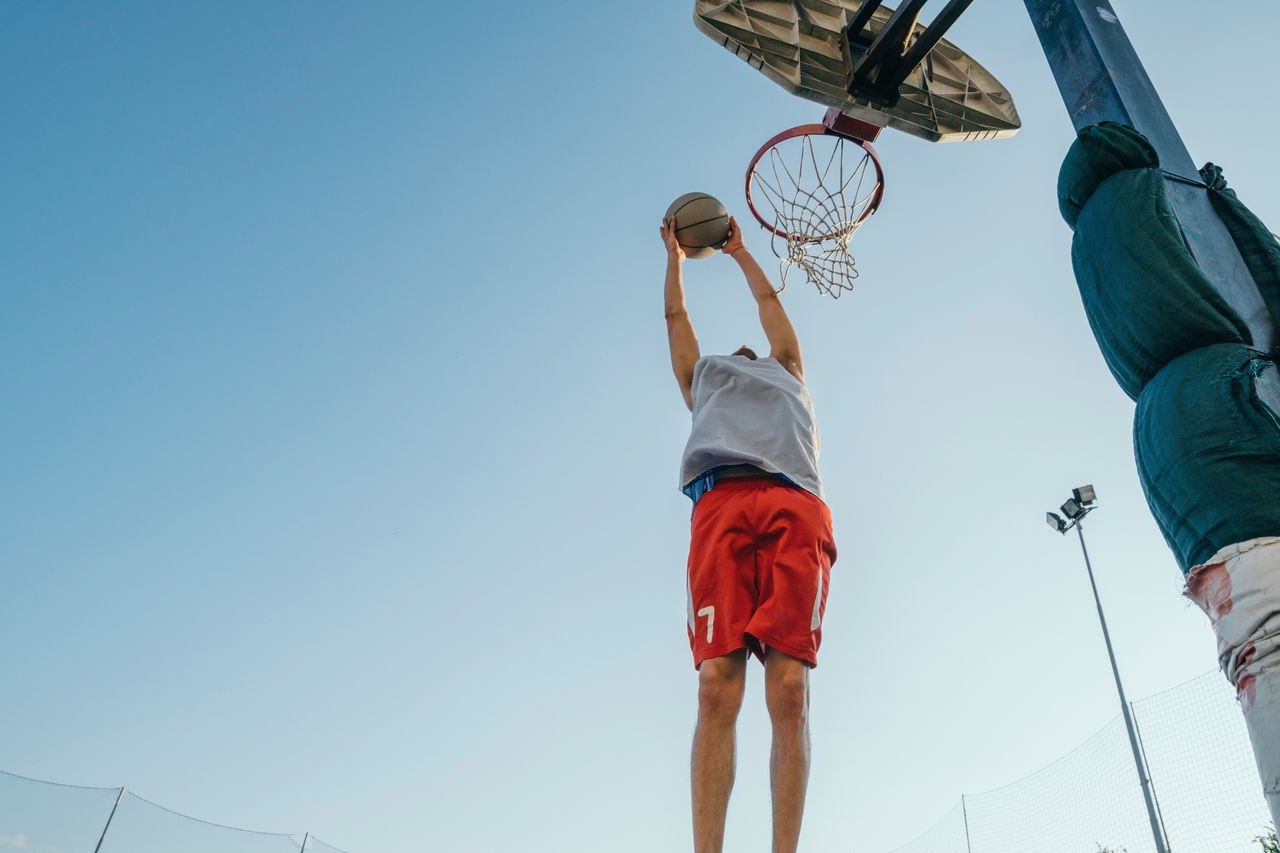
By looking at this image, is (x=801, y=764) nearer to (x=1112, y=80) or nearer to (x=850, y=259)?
(x=1112, y=80)

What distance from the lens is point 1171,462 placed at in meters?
2.21

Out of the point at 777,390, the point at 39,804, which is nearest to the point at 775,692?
the point at 777,390

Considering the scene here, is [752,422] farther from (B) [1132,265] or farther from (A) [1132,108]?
(A) [1132,108]

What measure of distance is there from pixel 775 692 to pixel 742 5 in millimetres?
3818

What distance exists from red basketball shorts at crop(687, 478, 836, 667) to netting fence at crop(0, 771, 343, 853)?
873 centimetres

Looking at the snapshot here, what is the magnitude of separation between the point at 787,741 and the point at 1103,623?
12990 mm

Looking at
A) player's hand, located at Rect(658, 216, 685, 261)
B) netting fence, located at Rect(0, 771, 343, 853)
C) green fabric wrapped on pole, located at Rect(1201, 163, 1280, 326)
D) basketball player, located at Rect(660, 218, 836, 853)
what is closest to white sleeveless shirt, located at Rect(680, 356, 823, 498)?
basketball player, located at Rect(660, 218, 836, 853)

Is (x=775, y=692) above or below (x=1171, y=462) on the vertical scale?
below

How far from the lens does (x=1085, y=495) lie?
1410 cm

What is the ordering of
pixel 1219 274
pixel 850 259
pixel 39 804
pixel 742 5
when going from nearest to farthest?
pixel 1219 274, pixel 742 5, pixel 850 259, pixel 39 804

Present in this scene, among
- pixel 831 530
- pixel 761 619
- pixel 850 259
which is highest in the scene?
pixel 850 259

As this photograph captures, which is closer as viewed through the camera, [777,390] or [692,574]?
[692,574]

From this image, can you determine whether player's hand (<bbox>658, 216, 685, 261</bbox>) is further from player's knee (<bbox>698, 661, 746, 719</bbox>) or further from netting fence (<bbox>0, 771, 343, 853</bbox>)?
netting fence (<bbox>0, 771, 343, 853</bbox>)

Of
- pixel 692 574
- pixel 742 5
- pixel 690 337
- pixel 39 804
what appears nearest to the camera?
pixel 692 574
